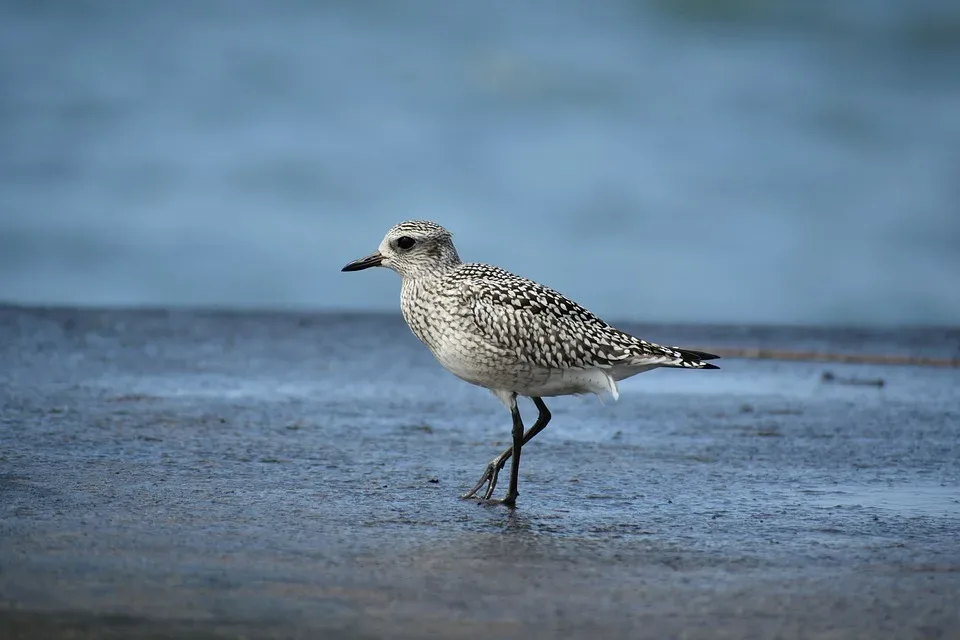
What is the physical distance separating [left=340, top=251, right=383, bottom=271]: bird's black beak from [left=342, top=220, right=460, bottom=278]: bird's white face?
8 centimetres

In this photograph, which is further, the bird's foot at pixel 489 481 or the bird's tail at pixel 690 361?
the bird's tail at pixel 690 361

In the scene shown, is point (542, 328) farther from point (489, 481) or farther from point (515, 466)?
point (489, 481)

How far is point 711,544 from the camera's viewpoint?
6.16 m

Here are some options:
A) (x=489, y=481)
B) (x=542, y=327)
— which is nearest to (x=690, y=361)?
(x=542, y=327)

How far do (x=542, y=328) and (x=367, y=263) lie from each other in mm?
1432

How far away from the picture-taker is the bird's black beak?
27.5 ft

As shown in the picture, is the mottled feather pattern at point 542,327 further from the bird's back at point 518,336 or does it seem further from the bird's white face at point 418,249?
the bird's white face at point 418,249

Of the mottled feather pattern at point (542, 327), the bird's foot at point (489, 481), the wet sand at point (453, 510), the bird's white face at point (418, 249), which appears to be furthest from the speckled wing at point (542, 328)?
the wet sand at point (453, 510)

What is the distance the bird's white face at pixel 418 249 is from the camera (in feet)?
26.7

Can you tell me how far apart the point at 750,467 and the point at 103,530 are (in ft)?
14.5

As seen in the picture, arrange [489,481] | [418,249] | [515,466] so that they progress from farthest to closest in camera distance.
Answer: [418,249]
[489,481]
[515,466]

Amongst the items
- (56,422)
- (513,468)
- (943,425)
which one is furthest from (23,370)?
(943,425)

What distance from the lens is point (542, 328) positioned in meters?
7.63

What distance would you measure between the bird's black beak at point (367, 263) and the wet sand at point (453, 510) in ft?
4.17
